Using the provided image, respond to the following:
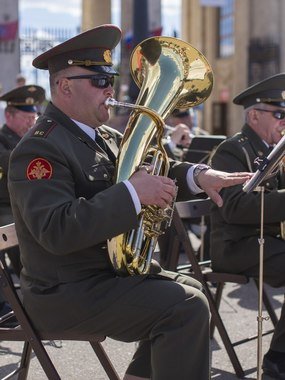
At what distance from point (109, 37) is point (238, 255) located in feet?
5.37

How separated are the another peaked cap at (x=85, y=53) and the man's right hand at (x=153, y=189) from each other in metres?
0.58

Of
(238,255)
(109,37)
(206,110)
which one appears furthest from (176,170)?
(206,110)

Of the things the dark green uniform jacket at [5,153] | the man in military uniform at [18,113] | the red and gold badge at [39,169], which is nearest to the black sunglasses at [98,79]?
the red and gold badge at [39,169]

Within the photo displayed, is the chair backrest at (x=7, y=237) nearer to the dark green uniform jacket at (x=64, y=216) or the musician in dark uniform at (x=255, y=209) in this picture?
the dark green uniform jacket at (x=64, y=216)

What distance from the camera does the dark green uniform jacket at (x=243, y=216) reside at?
4.03 meters

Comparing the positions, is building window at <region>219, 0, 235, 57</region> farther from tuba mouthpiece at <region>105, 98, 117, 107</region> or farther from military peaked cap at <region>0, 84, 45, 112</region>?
tuba mouthpiece at <region>105, 98, 117, 107</region>

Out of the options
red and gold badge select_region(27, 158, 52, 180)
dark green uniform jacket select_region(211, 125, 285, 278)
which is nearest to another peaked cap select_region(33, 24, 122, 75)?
red and gold badge select_region(27, 158, 52, 180)

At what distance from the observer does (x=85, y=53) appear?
3018 millimetres

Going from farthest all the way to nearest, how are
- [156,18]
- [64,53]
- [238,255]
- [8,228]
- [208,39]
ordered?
[208,39], [156,18], [238,255], [8,228], [64,53]

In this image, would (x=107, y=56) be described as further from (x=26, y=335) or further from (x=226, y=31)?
(x=226, y=31)

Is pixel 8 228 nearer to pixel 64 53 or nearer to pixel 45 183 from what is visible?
pixel 45 183

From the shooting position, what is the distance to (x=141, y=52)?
11.2 feet

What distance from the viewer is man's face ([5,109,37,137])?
5836mm

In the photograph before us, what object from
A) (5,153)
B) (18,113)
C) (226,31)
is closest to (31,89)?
(18,113)
